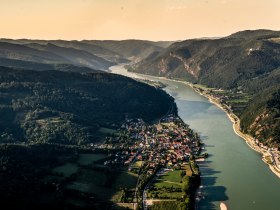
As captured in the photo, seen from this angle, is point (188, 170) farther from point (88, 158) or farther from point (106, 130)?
point (106, 130)

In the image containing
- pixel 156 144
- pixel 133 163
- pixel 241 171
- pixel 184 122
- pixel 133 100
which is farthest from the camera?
pixel 133 100

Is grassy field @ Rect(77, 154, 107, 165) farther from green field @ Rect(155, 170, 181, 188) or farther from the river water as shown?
the river water

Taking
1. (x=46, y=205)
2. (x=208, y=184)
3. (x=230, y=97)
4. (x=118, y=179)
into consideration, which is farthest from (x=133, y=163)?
(x=230, y=97)

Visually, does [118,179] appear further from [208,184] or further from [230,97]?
[230,97]

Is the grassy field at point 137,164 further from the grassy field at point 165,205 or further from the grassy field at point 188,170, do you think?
the grassy field at point 165,205

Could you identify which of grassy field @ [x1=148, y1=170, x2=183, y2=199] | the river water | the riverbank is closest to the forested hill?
the riverbank

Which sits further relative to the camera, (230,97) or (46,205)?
(230,97)

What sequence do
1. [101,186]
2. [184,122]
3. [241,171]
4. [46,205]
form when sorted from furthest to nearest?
[184,122] → [241,171] → [101,186] → [46,205]
